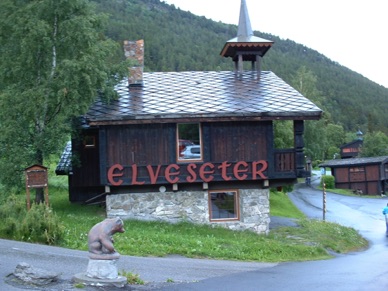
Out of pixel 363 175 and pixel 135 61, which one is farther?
pixel 363 175

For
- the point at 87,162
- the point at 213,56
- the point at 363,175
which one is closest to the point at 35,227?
the point at 87,162

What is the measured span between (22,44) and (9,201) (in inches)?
212

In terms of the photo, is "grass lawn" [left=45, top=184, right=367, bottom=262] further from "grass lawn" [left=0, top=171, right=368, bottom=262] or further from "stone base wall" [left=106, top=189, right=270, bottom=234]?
"stone base wall" [left=106, top=189, right=270, bottom=234]

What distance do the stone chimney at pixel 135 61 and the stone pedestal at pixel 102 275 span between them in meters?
13.4

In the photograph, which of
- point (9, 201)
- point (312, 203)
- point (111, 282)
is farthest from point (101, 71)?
point (312, 203)

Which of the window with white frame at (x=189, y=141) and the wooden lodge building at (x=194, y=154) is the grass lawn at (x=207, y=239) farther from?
the window with white frame at (x=189, y=141)

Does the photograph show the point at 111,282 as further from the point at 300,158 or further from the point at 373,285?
the point at 300,158

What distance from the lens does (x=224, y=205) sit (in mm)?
22203

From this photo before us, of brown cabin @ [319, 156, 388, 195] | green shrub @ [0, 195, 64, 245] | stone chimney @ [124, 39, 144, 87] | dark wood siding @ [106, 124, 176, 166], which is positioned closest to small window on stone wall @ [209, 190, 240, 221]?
dark wood siding @ [106, 124, 176, 166]

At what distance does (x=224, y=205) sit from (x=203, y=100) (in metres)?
4.12

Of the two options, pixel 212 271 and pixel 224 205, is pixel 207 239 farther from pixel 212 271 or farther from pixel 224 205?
pixel 212 271

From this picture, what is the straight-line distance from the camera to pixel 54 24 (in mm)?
20328

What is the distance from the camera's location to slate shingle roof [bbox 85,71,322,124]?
67.4ft

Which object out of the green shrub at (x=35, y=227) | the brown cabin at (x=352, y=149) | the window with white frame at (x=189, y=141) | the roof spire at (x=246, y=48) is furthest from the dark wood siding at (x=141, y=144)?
the brown cabin at (x=352, y=149)
